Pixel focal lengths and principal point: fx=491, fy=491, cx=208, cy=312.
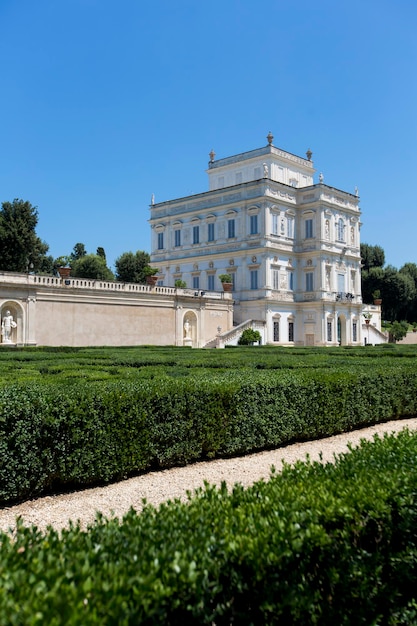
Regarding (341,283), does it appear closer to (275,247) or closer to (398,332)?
(275,247)

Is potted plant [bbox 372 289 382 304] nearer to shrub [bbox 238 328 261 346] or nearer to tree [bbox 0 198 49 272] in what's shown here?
shrub [bbox 238 328 261 346]

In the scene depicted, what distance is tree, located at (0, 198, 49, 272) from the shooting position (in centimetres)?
3966

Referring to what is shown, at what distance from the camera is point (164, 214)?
5200cm

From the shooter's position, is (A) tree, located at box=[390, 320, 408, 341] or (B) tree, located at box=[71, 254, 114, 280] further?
(B) tree, located at box=[71, 254, 114, 280]

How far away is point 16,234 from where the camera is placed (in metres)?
39.6

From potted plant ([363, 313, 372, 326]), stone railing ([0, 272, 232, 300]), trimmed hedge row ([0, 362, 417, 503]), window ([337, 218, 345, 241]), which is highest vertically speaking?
window ([337, 218, 345, 241])

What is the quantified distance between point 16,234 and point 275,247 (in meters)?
22.2

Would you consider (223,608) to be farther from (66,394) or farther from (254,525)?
(66,394)

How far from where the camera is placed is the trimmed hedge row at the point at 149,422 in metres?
5.86

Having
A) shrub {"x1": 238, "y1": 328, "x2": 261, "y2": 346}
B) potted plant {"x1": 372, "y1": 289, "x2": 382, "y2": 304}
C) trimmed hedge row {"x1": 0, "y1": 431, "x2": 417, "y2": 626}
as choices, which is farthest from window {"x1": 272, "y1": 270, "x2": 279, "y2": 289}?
trimmed hedge row {"x1": 0, "y1": 431, "x2": 417, "y2": 626}

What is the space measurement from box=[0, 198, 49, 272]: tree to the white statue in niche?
1498cm

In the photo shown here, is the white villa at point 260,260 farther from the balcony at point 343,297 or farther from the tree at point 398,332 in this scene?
the tree at point 398,332

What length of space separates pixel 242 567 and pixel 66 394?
4.29m

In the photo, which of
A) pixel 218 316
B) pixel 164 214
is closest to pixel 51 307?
pixel 218 316
